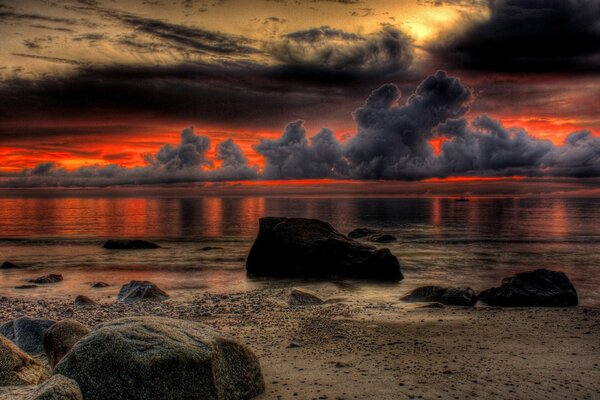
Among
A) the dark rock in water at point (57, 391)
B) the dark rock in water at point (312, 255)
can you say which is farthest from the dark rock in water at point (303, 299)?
the dark rock in water at point (57, 391)

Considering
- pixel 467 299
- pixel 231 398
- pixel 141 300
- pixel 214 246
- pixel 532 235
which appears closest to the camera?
pixel 231 398

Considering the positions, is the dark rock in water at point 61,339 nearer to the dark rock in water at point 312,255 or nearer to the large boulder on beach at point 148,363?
the large boulder on beach at point 148,363

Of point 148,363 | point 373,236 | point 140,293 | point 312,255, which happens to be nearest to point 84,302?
point 140,293

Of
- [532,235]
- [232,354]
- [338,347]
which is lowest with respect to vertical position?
[532,235]

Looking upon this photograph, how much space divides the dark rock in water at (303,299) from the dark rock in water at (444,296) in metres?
3.41

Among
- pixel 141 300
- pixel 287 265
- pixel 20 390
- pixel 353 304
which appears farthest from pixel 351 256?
pixel 20 390

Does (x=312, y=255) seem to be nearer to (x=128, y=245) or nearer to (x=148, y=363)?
(x=148, y=363)

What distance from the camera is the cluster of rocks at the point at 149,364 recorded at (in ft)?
21.9

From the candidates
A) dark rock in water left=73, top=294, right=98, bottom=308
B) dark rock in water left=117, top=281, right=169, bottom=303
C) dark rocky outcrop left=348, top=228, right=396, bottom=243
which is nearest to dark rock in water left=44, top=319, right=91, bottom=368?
dark rock in water left=73, top=294, right=98, bottom=308

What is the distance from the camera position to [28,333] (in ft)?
37.4

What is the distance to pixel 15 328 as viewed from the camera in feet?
37.9

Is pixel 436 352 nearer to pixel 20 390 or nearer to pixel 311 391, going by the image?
pixel 311 391

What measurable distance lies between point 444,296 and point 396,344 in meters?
6.32

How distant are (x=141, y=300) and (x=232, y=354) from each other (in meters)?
11.3
